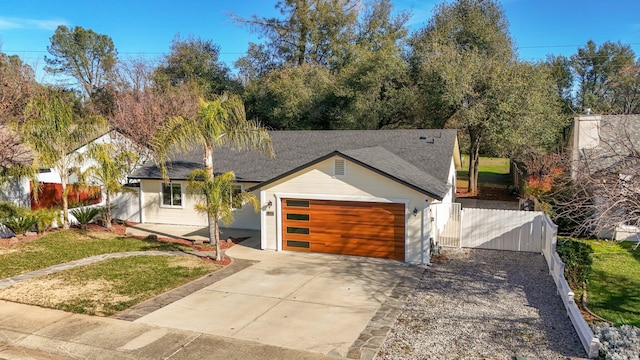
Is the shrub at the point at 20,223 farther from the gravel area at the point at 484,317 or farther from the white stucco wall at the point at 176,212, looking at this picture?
the gravel area at the point at 484,317

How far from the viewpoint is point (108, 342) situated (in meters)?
8.45

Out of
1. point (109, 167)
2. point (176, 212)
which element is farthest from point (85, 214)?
point (176, 212)

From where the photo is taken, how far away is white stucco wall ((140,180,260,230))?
19375 mm

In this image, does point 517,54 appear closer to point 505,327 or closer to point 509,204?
point 509,204

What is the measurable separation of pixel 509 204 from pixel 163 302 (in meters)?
20.4

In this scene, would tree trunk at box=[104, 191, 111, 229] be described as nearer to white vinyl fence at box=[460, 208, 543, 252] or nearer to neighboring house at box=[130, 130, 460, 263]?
neighboring house at box=[130, 130, 460, 263]

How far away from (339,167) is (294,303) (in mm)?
5501

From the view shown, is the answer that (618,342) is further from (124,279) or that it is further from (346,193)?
(124,279)

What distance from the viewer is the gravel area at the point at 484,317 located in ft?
26.4

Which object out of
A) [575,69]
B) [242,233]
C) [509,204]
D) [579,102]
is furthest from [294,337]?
[575,69]

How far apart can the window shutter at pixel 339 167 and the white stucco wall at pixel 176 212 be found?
582 centimetres

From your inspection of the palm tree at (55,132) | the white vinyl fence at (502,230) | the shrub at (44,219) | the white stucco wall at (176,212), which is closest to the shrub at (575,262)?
the white vinyl fence at (502,230)

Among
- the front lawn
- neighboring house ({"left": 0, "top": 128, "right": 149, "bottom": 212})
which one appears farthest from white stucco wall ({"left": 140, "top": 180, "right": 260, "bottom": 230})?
the front lawn

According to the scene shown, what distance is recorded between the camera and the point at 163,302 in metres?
10.6
